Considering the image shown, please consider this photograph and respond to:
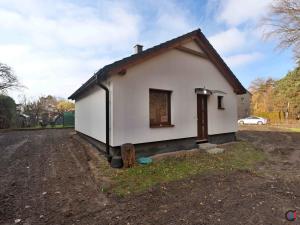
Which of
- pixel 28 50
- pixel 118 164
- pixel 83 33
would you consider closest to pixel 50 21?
pixel 83 33

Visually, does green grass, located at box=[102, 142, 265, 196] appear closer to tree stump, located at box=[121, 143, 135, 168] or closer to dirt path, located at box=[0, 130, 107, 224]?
tree stump, located at box=[121, 143, 135, 168]

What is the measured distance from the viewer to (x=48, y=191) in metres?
4.09

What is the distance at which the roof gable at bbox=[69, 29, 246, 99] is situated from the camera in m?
6.14

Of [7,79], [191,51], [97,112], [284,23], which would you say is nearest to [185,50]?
[191,51]

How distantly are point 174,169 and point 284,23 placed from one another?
15.9 m

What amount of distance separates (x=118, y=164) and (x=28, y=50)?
29.5 feet

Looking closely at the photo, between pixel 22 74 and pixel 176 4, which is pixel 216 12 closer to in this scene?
pixel 176 4

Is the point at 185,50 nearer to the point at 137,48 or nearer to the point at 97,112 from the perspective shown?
the point at 137,48


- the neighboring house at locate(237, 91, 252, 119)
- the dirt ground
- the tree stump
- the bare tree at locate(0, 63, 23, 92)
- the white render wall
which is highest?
the bare tree at locate(0, 63, 23, 92)

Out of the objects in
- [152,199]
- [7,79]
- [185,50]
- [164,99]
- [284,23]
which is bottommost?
[152,199]

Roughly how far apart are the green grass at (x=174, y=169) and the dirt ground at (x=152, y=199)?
338 mm

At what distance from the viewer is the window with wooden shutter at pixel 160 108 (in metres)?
7.28

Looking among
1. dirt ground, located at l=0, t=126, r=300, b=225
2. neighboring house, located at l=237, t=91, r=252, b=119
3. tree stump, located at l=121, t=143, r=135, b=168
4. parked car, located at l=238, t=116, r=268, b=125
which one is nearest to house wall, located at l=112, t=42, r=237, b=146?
tree stump, located at l=121, t=143, r=135, b=168

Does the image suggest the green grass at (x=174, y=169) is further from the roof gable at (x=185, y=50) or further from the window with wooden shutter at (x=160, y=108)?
the roof gable at (x=185, y=50)
